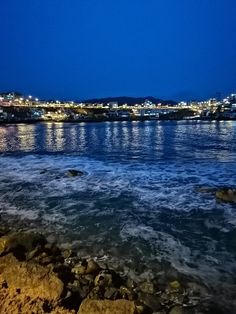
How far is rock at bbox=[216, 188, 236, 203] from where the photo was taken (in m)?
11.4

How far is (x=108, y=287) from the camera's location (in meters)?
5.27

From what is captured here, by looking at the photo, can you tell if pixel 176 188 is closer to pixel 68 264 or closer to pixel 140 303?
pixel 68 264

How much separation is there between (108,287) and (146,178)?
36.0ft

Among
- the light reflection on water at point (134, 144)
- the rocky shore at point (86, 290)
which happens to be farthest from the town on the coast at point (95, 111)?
the rocky shore at point (86, 290)

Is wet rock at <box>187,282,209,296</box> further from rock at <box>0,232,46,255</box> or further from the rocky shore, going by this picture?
rock at <box>0,232,46,255</box>

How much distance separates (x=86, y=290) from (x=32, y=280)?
888 mm

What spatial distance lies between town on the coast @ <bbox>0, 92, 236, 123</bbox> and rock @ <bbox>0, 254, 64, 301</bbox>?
11476cm

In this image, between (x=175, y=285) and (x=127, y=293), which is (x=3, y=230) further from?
(x=175, y=285)

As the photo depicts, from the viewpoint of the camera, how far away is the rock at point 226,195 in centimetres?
1137

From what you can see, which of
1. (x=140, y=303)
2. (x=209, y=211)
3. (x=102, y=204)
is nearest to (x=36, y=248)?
(x=140, y=303)

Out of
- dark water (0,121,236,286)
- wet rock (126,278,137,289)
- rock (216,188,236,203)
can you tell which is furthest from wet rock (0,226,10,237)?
rock (216,188,236,203)

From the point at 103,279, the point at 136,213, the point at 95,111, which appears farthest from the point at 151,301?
the point at 95,111

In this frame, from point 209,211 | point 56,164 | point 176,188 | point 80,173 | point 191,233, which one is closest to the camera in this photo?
point 191,233

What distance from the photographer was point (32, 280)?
16.0ft
